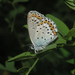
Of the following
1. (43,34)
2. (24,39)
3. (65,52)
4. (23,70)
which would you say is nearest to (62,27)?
(43,34)

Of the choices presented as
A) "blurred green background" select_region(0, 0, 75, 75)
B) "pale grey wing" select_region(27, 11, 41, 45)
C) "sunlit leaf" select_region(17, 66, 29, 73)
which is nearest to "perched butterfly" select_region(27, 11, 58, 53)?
"pale grey wing" select_region(27, 11, 41, 45)

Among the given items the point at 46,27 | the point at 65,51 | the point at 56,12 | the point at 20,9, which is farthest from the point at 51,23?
the point at 56,12

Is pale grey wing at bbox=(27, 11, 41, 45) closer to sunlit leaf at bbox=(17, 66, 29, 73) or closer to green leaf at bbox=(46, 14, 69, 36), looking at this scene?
green leaf at bbox=(46, 14, 69, 36)

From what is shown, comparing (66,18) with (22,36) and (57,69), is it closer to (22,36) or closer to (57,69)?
(22,36)

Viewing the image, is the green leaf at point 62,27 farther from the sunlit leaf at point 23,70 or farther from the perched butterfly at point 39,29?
the sunlit leaf at point 23,70

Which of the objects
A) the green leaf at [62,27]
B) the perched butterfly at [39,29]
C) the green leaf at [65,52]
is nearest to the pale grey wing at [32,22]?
the perched butterfly at [39,29]

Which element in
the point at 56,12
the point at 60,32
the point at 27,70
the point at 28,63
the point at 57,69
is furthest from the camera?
the point at 56,12

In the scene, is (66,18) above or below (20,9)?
below
